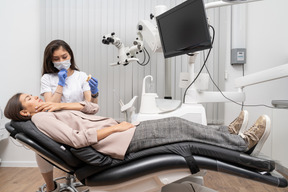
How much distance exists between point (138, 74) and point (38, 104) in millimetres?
1361

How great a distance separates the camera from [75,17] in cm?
249

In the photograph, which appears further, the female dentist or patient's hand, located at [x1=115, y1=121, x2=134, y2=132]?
the female dentist

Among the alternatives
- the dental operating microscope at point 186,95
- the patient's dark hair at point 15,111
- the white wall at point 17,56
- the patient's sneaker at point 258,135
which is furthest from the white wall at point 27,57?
the patient's sneaker at point 258,135

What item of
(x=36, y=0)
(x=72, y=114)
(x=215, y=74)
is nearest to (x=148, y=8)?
(x=215, y=74)

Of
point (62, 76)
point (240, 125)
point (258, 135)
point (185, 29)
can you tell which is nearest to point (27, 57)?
point (62, 76)

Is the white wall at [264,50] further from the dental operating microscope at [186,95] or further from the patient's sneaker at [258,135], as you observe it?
the patient's sneaker at [258,135]

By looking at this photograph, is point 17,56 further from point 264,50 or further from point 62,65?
point 264,50

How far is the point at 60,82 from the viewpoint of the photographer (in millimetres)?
1676

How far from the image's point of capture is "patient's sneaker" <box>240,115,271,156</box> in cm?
106

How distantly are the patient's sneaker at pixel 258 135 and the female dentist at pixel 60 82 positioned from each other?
1.16 metres

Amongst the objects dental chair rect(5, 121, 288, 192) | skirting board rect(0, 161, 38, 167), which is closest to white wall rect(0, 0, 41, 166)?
skirting board rect(0, 161, 38, 167)

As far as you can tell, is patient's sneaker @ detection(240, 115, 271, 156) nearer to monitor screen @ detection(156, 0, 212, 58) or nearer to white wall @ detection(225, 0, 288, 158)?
monitor screen @ detection(156, 0, 212, 58)

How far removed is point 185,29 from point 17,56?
1.92 metres

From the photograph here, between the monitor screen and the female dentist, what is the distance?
0.67 m
